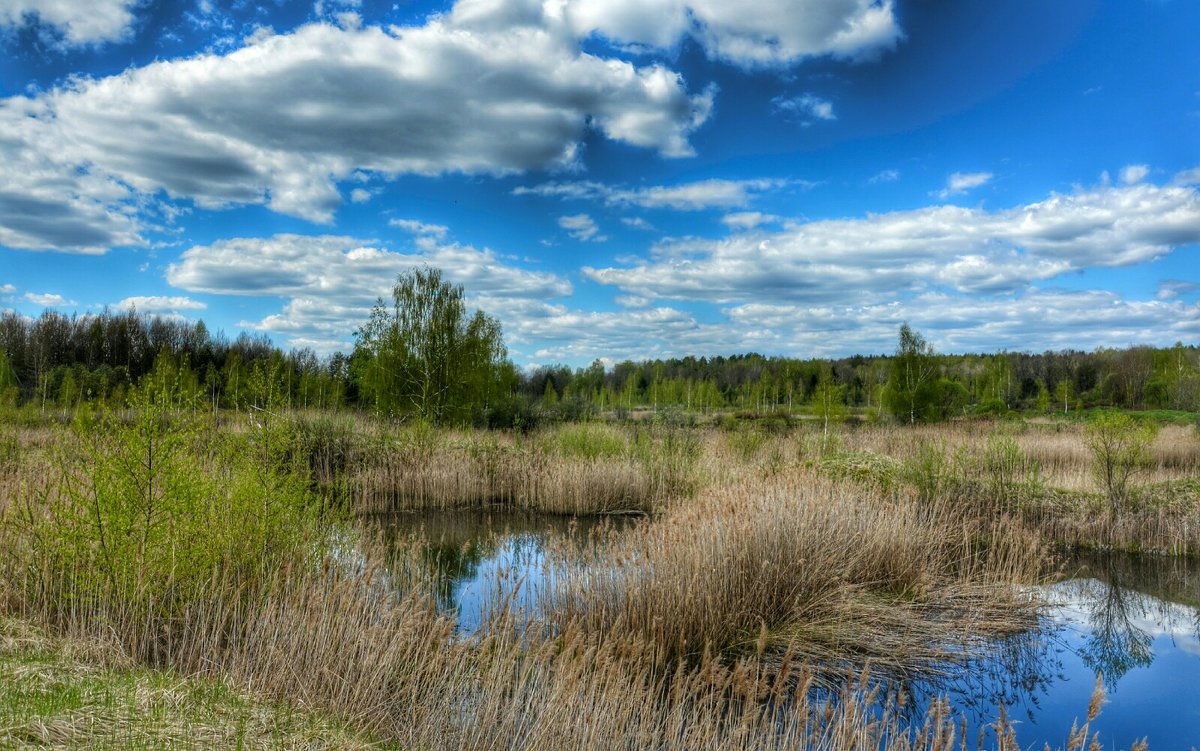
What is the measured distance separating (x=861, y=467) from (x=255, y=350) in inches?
2233

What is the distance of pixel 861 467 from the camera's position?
1331cm

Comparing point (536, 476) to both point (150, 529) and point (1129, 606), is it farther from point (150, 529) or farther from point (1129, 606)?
point (1129, 606)

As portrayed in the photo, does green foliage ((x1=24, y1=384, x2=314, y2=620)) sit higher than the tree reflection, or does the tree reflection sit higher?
green foliage ((x1=24, y1=384, x2=314, y2=620))

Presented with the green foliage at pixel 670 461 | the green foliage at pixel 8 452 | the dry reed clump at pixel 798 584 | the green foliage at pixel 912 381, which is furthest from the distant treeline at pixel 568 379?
the dry reed clump at pixel 798 584

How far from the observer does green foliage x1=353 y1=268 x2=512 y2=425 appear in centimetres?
2880

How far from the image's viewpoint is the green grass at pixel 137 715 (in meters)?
3.58

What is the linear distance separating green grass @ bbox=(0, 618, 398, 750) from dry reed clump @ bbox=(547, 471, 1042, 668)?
2.64 meters

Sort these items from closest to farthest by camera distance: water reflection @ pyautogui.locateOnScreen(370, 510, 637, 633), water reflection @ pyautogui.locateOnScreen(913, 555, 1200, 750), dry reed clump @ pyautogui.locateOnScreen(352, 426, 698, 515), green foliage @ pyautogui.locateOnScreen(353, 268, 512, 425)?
water reflection @ pyautogui.locateOnScreen(913, 555, 1200, 750) < water reflection @ pyautogui.locateOnScreen(370, 510, 637, 633) < dry reed clump @ pyautogui.locateOnScreen(352, 426, 698, 515) < green foliage @ pyautogui.locateOnScreen(353, 268, 512, 425)

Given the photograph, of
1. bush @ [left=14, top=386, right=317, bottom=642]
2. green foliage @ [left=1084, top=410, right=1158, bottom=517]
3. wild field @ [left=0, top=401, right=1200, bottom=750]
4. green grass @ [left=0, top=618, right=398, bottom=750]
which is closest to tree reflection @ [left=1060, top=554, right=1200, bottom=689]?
wild field @ [left=0, top=401, right=1200, bottom=750]

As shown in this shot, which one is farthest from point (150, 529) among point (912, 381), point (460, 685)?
point (912, 381)

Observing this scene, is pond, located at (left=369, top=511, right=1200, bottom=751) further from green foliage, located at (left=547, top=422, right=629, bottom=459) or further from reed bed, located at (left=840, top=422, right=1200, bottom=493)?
green foliage, located at (left=547, top=422, right=629, bottom=459)

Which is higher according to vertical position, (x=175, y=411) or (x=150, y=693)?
(x=175, y=411)

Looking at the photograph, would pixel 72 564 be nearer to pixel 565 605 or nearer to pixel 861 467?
pixel 565 605

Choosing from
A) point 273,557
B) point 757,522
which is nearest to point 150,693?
point 273,557
